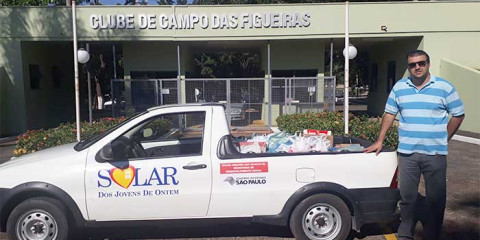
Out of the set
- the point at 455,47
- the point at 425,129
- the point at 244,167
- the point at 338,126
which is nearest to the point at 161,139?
the point at 244,167

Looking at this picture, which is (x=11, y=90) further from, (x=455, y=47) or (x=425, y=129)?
(x=455, y=47)

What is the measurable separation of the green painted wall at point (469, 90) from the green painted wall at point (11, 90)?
626 inches

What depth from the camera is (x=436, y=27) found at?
49.7ft

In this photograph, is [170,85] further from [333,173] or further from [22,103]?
[333,173]

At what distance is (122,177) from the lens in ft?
13.8

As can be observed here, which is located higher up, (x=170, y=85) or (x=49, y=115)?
(x=170, y=85)

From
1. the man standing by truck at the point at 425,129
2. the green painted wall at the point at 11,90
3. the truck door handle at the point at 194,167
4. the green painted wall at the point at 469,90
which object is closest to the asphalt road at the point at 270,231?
the man standing by truck at the point at 425,129

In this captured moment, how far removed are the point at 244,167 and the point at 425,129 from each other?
1844 millimetres

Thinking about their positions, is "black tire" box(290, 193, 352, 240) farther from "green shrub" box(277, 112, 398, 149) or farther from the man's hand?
"green shrub" box(277, 112, 398, 149)

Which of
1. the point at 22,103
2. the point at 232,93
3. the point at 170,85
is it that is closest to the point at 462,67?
the point at 232,93

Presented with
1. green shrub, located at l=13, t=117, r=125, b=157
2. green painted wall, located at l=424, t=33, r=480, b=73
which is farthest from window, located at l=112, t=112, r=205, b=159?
green painted wall, located at l=424, t=33, r=480, b=73

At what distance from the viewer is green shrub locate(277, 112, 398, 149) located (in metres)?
8.75

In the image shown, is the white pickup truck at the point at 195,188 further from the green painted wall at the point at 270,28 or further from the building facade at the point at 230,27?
the green painted wall at the point at 270,28

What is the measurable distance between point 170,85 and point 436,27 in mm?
10133
